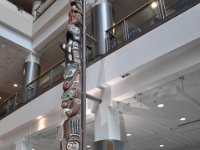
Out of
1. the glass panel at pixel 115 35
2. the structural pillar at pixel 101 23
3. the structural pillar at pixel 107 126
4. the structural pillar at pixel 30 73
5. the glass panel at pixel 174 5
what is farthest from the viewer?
the structural pillar at pixel 30 73

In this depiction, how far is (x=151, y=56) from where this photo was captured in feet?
18.7

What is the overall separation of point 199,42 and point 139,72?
1.46 m

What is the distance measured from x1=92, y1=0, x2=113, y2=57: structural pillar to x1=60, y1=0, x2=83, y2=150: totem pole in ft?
4.88

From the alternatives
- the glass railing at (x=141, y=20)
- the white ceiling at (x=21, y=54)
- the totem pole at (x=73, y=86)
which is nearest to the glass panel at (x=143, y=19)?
the glass railing at (x=141, y=20)

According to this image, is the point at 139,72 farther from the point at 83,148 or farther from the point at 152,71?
the point at 83,148

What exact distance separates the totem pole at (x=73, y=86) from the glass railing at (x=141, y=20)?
125 centimetres

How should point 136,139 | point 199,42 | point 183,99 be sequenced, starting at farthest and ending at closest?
point 136,139 → point 183,99 → point 199,42

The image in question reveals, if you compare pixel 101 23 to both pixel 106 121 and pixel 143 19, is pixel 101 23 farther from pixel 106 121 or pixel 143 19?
pixel 106 121

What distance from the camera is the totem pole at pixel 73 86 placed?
455 cm

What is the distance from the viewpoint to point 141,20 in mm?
7105

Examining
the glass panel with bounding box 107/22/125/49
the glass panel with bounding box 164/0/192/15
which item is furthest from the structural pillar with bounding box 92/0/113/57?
the glass panel with bounding box 164/0/192/15

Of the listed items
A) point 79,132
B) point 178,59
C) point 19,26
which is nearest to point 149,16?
point 178,59

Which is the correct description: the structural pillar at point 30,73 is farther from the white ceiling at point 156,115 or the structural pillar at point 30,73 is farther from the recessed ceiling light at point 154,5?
the recessed ceiling light at point 154,5

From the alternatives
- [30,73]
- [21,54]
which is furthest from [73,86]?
[21,54]
